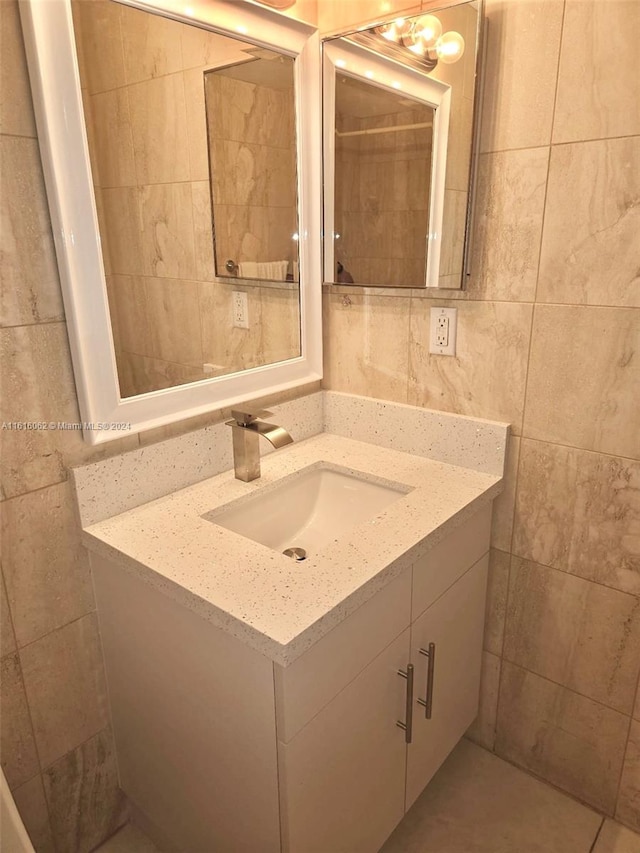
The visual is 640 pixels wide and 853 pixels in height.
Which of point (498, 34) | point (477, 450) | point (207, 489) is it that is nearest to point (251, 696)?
point (207, 489)

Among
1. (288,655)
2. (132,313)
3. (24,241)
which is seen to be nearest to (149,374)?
(132,313)

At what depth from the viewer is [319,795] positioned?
3.30 ft

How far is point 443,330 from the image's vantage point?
1372mm

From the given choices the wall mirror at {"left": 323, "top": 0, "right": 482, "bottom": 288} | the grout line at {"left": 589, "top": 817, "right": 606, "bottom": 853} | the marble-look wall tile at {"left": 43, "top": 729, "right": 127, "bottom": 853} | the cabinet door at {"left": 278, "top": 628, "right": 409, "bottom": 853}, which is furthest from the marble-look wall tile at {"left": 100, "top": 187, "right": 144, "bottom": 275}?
the grout line at {"left": 589, "top": 817, "right": 606, "bottom": 853}

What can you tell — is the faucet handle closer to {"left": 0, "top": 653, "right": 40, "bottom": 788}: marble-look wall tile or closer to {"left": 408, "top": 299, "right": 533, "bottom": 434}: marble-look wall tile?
{"left": 408, "top": 299, "right": 533, "bottom": 434}: marble-look wall tile

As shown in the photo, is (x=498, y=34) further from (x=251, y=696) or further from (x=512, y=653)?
(x=512, y=653)

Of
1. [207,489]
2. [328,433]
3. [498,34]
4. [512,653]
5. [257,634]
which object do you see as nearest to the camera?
[257,634]

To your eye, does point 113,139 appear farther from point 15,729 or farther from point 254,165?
A: point 15,729

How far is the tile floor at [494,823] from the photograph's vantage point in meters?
1.36

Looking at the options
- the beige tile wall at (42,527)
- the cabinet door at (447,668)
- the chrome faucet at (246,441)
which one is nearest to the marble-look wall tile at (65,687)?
the beige tile wall at (42,527)

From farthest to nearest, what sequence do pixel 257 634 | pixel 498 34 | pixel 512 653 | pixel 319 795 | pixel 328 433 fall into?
pixel 328 433
pixel 512 653
pixel 498 34
pixel 319 795
pixel 257 634

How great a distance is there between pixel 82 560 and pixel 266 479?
0.44m

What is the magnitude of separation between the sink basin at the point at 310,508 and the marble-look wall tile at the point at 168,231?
533mm

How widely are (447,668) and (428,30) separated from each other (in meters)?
1.45
